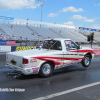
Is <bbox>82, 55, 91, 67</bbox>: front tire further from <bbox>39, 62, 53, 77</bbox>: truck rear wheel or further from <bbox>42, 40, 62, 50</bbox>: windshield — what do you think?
<bbox>39, 62, 53, 77</bbox>: truck rear wheel

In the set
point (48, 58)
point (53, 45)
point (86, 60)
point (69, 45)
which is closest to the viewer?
point (48, 58)

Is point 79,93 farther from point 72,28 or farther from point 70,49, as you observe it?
point 72,28

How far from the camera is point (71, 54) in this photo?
753 cm

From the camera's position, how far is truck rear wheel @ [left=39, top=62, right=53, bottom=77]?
20.6ft

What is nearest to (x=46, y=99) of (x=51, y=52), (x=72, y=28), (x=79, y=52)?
(x=51, y=52)

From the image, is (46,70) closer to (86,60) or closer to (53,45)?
(53,45)

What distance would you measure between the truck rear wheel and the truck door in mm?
1095

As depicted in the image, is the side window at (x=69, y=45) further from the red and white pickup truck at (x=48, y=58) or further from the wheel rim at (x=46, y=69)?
the wheel rim at (x=46, y=69)

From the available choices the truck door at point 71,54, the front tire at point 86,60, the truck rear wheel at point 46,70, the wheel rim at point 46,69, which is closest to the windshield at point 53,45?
the truck door at point 71,54

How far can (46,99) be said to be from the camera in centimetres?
416

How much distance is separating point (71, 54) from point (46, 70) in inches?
74.0

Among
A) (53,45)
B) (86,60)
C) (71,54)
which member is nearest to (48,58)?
(53,45)

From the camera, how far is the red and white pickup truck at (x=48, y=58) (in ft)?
19.1

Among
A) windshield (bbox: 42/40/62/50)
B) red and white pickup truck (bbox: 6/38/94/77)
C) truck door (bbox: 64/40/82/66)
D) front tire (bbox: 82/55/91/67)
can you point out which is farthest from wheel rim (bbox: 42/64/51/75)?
front tire (bbox: 82/55/91/67)
